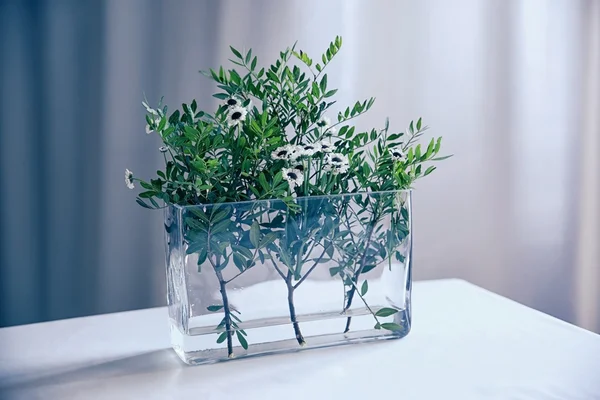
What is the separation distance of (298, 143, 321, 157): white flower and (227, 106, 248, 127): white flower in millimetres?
84

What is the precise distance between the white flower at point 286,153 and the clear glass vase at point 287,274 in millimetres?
59

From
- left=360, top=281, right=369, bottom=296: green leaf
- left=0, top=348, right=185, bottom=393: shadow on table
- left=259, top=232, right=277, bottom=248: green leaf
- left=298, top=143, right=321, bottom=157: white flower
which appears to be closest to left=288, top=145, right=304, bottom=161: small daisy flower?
left=298, top=143, right=321, bottom=157: white flower

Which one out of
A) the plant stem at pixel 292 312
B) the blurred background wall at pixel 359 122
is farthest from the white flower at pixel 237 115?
the blurred background wall at pixel 359 122

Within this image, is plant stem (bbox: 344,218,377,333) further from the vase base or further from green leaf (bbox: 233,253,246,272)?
Result: green leaf (bbox: 233,253,246,272)

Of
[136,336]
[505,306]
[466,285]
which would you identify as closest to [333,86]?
[466,285]

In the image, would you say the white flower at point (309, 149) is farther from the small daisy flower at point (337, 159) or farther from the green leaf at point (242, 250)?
the green leaf at point (242, 250)

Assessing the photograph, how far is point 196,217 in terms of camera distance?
82cm

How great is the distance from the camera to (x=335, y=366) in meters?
0.85

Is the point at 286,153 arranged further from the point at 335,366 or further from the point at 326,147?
the point at 335,366

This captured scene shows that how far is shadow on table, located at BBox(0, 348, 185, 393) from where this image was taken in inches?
32.4

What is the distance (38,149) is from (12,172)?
0.24 feet

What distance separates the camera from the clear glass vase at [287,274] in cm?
84

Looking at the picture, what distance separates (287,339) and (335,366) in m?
0.09

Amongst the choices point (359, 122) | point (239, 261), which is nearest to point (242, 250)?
point (239, 261)
